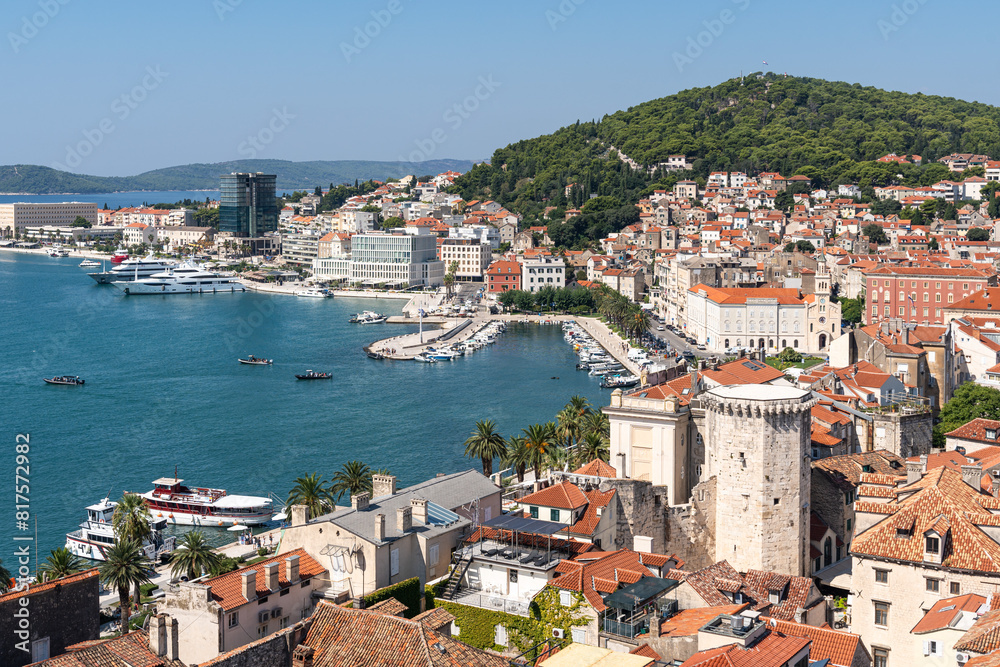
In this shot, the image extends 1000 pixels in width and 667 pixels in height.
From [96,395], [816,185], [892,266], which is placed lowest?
[96,395]

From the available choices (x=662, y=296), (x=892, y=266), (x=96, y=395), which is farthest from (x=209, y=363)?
(x=892, y=266)

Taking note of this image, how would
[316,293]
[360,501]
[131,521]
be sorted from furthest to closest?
[316,293] → [131,521] → [360,501]

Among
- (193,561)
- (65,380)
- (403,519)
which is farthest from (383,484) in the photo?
(65,380)

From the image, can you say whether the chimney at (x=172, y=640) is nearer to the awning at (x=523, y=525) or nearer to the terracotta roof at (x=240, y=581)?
the terracotta roof at (x=240, y=581)

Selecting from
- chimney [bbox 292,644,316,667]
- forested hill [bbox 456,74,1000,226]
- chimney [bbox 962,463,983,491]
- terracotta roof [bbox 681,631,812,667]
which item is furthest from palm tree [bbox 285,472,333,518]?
forested hill [bbox 456,74,1000,226]

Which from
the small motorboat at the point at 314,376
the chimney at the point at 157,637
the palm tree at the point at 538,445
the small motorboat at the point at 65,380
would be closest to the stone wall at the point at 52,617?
the chimney at the point at 157,637

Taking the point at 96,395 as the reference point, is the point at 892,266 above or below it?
above

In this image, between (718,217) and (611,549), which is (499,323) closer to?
(718,217)

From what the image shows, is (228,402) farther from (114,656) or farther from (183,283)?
(183,283)
